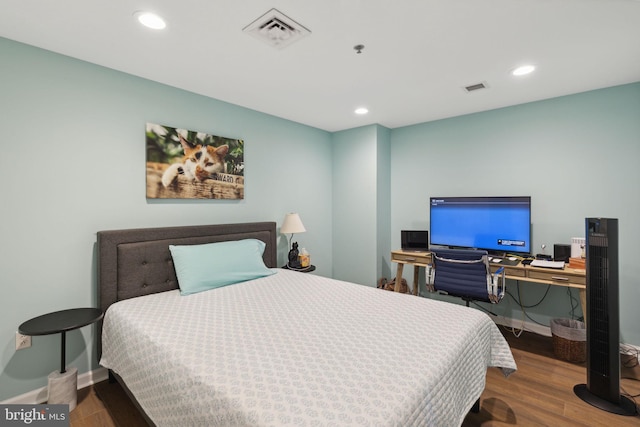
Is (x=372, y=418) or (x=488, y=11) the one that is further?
(x=488, y=11)

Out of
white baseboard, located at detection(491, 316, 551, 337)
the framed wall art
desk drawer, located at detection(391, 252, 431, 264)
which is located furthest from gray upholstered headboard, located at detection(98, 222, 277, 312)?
white baseboard, located at detection(491, 316, 551, 337)

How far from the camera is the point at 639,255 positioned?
2594mm

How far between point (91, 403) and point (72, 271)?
2.99ft

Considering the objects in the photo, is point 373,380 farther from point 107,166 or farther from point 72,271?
point 107,166

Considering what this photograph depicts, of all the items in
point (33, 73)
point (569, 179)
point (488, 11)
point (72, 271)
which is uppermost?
point (488, 11)

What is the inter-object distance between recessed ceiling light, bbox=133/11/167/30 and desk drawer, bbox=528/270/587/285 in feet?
11.2

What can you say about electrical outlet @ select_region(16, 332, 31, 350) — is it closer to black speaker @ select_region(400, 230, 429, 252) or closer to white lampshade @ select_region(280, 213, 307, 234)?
white lampshade @ select_region(280, 213, 307, 234)

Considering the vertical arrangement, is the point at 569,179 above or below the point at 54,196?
above

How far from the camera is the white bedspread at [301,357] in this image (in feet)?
3.50

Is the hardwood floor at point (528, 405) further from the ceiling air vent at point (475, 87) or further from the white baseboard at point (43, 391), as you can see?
the ceiling air vent at point (475, 87)

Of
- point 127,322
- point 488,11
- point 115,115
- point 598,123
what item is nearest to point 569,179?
point 598,123

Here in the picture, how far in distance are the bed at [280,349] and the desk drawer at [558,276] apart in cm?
112

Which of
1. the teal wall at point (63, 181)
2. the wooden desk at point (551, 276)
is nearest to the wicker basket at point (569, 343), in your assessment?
the wooden desk at point (551, 276)

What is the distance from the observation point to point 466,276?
2.65 metres
